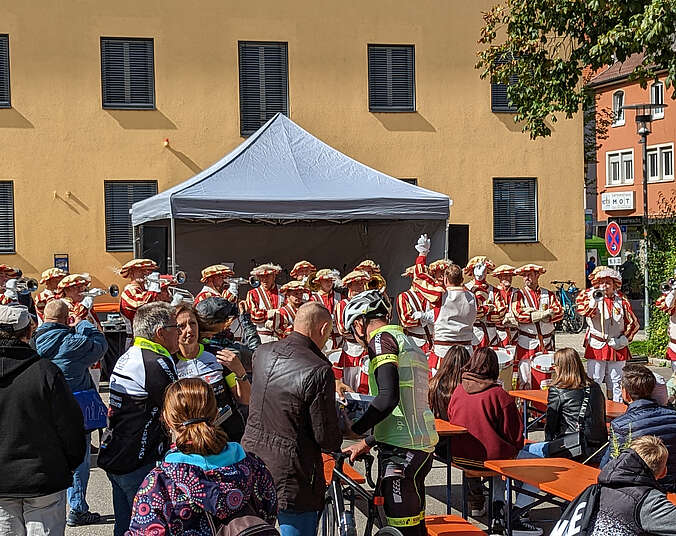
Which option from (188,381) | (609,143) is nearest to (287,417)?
(188,381)

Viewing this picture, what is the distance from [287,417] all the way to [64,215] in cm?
1487

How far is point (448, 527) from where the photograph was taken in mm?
5258

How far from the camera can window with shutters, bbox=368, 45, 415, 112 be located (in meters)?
19.5

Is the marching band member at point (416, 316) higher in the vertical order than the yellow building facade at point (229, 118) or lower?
lower

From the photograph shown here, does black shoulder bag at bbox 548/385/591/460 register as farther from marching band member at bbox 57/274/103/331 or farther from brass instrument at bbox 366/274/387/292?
marching band member at bbox 57/274/103/331

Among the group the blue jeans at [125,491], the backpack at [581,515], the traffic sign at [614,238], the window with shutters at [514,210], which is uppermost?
the window with shutters at [514,210]

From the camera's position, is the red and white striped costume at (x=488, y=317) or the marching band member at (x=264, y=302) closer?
the red and white striped costume at (x=488, y=317)

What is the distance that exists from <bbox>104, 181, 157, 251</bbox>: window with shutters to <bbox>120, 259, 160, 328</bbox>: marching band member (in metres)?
7.69

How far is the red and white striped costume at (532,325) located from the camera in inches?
424

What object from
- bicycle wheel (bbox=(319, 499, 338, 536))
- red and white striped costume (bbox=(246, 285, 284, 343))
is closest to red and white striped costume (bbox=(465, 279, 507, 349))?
red and white striped costume (bbox=(246, 285, 284, 343))

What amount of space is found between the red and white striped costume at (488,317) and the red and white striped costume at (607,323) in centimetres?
103

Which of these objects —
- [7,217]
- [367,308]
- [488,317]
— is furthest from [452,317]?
[7,217]

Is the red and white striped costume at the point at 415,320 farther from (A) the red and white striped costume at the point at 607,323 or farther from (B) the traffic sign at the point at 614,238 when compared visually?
(B) the traffic sign at the point at 614,238

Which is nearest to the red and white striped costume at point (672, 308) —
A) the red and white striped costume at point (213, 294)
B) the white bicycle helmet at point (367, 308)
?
the red and white striped costume at point (213, 294)
